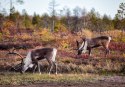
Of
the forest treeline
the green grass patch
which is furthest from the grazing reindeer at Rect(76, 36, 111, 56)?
the forest treeline

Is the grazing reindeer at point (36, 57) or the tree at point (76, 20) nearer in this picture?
the grazing reindeer at point (36, 57)

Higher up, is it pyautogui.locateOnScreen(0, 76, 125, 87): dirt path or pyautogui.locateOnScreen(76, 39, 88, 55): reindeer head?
pyautogui.locateOnScreen(76, 39, 88, 55): reindeer head

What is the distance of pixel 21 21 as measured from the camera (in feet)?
Result: 252

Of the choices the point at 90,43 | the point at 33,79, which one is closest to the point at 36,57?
the point at 33,79

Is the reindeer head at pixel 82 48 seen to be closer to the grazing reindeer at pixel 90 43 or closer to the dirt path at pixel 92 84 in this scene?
the grazing reindeer at pixel 90 43

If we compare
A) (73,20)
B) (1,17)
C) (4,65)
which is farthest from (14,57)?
(73,20)

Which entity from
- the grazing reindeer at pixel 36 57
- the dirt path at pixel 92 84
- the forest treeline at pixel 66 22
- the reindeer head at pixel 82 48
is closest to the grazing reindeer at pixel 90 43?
the reindeer head at pixel 82 48

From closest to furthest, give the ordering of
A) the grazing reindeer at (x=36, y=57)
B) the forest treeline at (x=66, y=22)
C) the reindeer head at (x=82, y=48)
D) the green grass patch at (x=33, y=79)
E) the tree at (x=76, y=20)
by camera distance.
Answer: the green grass patch at (x=33, y=79), the grazing reindeer at (x=36, y=57), the reindeer head at (x=82, y=48), the forest treeline at (x=66, y=22), the tree at (x=76, y=20)

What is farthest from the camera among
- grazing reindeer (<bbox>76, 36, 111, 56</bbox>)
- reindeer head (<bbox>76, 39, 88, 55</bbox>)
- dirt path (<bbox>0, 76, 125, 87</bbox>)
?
grazing reindeer (<bbox>76, 36, 111, 56</bbox>)

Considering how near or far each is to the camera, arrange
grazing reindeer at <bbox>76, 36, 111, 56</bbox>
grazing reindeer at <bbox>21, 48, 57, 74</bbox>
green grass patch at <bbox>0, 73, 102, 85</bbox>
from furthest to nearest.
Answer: grazing reindeer at <bbox>76, 36, 111, 56</bbox>, grazing reindeer at <bbox>21, 48, 57, 74</bbox>, green grass patch at <bbox>0, 73, 102, 85</bbox>

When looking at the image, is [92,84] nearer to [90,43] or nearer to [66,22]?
[90,43]

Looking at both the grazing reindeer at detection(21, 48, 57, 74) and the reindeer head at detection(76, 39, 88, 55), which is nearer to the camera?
the grazing reindeer at detection(21, 48, 57, 74)

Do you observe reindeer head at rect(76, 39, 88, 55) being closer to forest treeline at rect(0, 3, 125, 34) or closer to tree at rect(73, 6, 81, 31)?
forest treeline at rect(0, 3, 125, 34)

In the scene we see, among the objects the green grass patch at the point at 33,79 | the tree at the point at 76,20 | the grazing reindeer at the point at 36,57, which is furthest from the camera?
the tree at the point at 76,20
